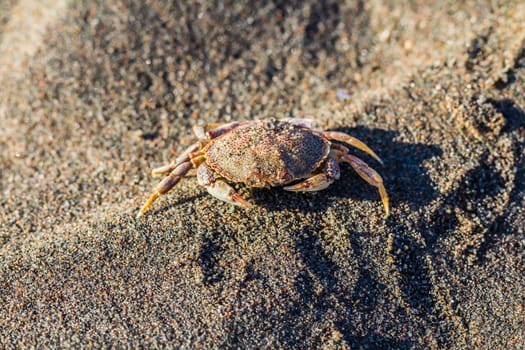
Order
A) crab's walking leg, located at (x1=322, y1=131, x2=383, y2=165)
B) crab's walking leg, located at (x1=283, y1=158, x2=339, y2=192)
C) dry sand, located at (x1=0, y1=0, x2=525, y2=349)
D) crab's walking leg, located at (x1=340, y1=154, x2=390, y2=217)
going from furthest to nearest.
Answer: crab's walking leg, located at (x1=322, y1=131, x2=383, y2=165) < crab's walking leg, located at (x1=340, y1=154, x2=390, y2=217) < crab's walking leg, located at (x1=283, y1=158, x2=339, y2=192) < dry sand, located at (x1=0, y1=0, x2=525, y2=349)

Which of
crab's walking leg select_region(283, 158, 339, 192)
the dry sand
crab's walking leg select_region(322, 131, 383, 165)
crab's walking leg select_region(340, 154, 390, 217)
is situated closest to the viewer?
the dry sand

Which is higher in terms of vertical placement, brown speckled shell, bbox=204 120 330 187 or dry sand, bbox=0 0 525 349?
brown speckled shell, bbox=204 120 330 187

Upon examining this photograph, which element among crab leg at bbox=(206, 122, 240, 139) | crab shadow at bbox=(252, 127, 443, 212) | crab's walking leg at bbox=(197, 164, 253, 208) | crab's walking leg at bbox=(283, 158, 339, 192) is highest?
crab leg at bbox=(206, 122, 240, 139)

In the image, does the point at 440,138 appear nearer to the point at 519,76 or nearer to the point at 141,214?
the point at 519,76

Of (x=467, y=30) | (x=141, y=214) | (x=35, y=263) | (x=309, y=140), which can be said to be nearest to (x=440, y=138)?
(x=309, y=140)

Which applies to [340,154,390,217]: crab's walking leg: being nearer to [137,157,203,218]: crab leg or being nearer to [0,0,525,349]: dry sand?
[0,0,525,349]: dry sand

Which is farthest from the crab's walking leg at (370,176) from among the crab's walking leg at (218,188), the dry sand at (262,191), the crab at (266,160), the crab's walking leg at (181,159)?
the crab's walking leg at (181,159)

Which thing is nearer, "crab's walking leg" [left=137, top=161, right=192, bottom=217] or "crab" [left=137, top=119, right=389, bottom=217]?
"crab" [left=137, top=119, right=389, bottom=217]

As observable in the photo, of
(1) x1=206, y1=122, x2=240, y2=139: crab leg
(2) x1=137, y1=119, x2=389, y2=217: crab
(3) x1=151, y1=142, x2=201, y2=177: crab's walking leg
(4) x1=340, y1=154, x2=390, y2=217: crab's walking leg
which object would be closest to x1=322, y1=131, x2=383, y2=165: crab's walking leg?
(2) x1=137, y1=119, x2=389, y2=217: crab
